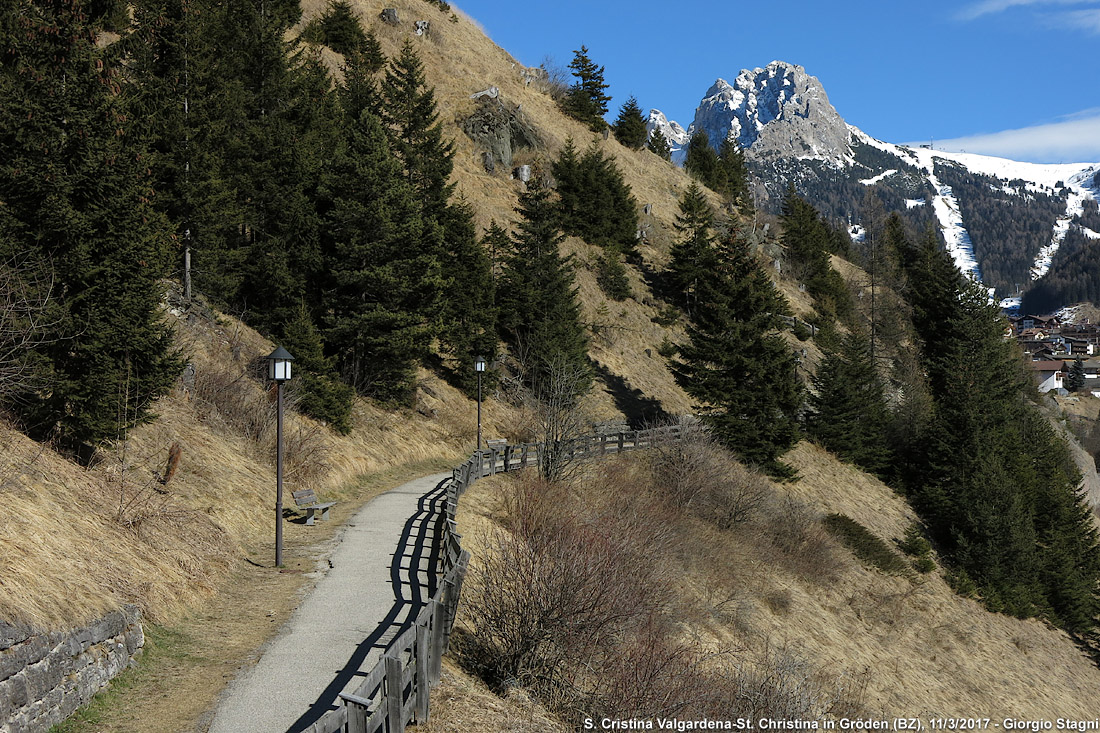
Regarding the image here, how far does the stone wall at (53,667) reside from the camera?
A: 6.74 meters

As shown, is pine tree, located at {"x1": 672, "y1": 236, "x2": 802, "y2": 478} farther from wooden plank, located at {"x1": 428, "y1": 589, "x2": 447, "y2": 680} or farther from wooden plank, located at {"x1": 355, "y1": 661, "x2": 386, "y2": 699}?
wooden plank, located at {"x1": 355, "y1": 661, "x2": 386, "y2": 699}

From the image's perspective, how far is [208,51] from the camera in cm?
2658

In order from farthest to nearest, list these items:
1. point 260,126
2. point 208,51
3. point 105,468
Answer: point 260,126, point 208,51, point 105,468

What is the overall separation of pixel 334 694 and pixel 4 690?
124 inches

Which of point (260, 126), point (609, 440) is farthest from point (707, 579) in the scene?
point (260, 126)

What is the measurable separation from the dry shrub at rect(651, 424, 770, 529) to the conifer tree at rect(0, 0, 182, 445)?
760 inches

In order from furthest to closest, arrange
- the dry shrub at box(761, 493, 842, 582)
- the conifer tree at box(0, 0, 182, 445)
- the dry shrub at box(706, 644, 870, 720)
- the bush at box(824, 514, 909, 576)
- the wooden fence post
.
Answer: the bush at box(824, 514, 909, 576) < the dry shrub at box(761, 493, 842, 582) < the conifer tree at box(0, 0, 182, 445) < the dry shrub at box(706, 644, 870, 720) < the wooden fence post

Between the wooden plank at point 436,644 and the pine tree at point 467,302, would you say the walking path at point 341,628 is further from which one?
the pine tree at point 467,302

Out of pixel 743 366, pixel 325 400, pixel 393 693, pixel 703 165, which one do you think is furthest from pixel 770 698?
pixel 703 165

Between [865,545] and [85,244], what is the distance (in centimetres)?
3056

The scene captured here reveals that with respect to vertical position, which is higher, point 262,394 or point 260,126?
point 260,126

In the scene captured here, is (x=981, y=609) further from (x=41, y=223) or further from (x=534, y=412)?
(x=41, y=223)

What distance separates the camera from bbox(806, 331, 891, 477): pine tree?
137 feet

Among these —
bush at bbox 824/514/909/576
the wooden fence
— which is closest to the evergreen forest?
bush at bbox 824/514/909/576
